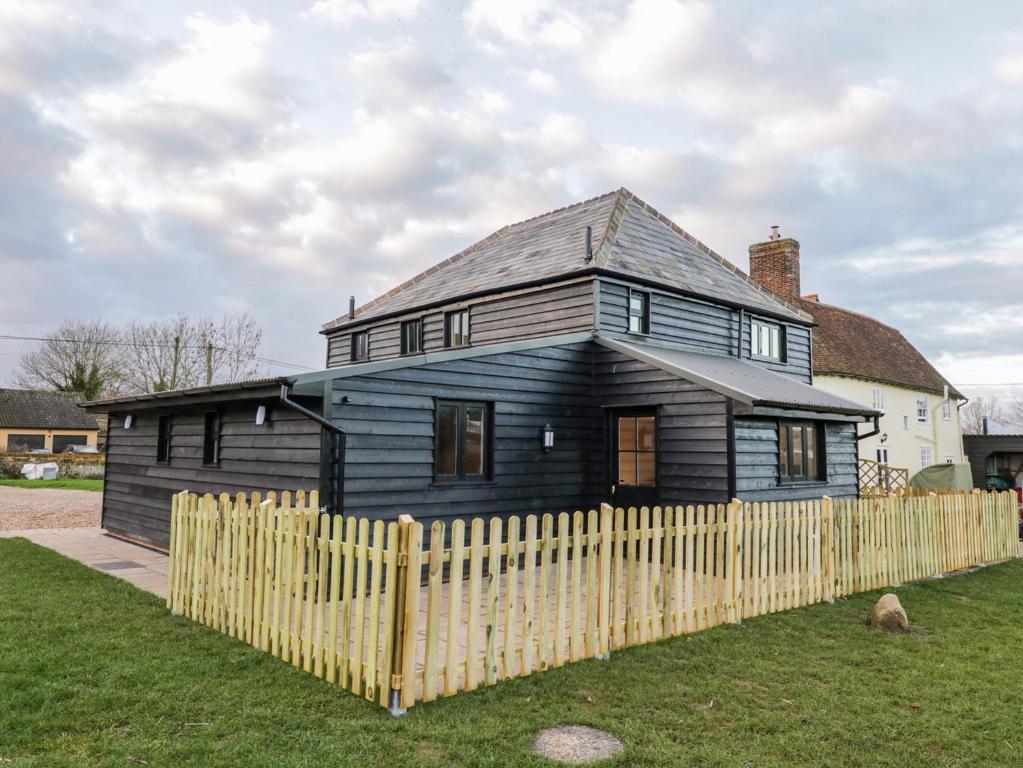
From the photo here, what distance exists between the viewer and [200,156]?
51.5 feet

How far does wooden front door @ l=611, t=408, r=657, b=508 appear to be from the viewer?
11078 millimetres

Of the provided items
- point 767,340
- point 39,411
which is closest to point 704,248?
point 767,340

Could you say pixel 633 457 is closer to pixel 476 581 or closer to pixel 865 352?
pixel 476 581

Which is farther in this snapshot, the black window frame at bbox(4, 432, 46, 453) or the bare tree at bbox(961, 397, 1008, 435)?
the bare tree at bbox(961, 397, 1008, 435)

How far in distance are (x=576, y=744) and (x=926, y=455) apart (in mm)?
31789

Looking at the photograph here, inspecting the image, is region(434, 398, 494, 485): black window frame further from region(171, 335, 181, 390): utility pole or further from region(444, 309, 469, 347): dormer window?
region(171, 335, 181, 390): utility pole

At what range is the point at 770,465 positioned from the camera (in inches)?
428

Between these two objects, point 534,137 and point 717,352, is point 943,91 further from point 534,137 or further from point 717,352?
point 534,137

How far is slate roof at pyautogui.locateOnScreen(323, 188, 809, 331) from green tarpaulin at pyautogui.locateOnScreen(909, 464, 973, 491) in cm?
916

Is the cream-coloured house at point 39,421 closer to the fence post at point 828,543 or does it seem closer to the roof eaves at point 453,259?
the roof eaves at point 453,259

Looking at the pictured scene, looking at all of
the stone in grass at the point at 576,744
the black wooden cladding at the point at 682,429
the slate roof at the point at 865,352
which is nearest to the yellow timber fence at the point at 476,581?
the stone in grass at the point at 576,744

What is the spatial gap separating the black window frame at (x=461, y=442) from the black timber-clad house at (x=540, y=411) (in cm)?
3

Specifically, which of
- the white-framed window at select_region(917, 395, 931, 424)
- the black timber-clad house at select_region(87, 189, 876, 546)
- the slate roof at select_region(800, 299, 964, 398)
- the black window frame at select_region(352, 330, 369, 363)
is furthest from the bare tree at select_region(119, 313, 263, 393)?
the white-framed window at select_region(917, 395, 931, 424)

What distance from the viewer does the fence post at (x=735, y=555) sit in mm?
6816
